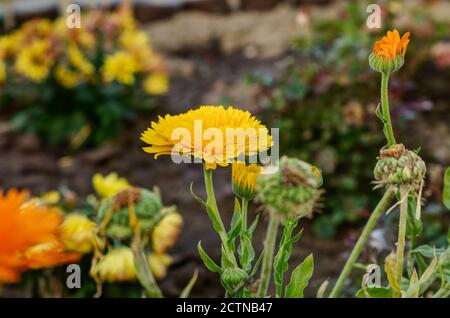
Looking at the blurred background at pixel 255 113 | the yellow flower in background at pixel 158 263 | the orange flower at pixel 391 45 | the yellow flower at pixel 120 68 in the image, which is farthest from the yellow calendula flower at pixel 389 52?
the yellow flower at pixel 120 68

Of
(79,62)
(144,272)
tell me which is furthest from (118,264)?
(79,62)

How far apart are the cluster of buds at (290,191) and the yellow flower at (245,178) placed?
7 cm

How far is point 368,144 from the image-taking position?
8.64ft

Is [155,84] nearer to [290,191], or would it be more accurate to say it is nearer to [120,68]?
[120,68]

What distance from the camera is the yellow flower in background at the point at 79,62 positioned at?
329 cm

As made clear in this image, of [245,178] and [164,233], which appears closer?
[245,178]

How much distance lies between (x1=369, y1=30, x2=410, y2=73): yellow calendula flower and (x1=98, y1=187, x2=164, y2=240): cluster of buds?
43 cm

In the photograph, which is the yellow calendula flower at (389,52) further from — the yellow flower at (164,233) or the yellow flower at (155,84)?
the yellow flower at (155,84)

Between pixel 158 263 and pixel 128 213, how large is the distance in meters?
0.89

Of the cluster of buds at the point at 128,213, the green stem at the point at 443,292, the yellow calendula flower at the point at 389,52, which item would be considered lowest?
the green stem at the point at 443,292

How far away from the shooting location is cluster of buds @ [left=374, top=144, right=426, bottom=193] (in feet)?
3.01

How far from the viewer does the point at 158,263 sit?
6.65ft

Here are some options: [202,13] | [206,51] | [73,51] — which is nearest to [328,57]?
[73,51]
